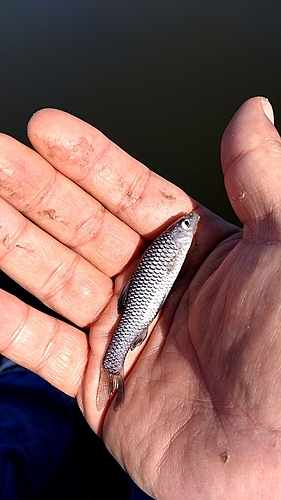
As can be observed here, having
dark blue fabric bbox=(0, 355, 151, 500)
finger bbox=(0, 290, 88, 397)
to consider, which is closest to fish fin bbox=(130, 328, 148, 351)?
finger bbox=(0, 290, 88, 397)

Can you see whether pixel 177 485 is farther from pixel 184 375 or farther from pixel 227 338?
pixel 227 338

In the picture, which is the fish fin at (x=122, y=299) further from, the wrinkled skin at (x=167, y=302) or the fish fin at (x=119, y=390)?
the fish fin at (x=119, y=390)

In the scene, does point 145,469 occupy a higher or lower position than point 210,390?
lower

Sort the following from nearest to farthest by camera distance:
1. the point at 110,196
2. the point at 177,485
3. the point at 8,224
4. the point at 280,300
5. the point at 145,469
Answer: the point at 280,300 < the point at 177,485 < the point at 145,469 < the point at 8,224 < the point at 110,196

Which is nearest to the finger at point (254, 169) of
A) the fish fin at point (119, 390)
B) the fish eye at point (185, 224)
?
the fish eye at point (185, 224)

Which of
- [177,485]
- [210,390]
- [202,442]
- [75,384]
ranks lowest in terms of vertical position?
[75,384]

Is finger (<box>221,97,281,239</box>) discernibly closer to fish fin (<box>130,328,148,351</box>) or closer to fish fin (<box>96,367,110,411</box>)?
fish fin (<box>130,328,148,351</box>)

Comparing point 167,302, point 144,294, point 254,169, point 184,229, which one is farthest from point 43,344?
point 254,169

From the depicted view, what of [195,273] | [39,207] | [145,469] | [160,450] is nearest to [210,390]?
[160,450]
